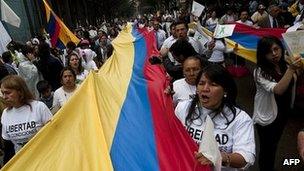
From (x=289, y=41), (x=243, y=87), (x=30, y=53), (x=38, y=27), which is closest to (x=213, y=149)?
(x=289, y=41)

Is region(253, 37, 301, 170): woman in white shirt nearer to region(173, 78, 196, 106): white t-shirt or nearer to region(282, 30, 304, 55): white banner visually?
region(282, 30, 304, 55): white banner

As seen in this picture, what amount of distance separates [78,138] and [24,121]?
108 cm

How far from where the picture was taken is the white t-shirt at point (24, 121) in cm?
466

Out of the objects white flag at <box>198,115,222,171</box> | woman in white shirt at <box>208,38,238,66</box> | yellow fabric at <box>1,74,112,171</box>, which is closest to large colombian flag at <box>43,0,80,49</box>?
woman in white shirt at <box>208,38,238,66</box>

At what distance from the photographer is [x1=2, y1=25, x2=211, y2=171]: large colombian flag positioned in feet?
11.0

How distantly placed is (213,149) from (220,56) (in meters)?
6.37

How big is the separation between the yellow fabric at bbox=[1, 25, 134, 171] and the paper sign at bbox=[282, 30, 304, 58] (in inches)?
68.9

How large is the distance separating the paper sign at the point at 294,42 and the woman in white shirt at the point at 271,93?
185mm

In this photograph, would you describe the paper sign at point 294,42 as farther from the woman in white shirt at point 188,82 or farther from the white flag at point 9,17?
the white flag at point 9,17

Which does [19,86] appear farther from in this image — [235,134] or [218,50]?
[218,50]

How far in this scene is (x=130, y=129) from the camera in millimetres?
4242

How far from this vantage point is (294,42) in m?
4.32

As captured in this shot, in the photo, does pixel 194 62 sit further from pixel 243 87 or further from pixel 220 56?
pixel 243 87

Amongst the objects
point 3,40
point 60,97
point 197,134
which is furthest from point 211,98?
point 3,40
